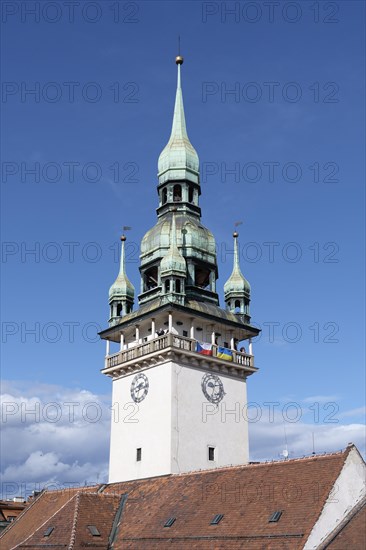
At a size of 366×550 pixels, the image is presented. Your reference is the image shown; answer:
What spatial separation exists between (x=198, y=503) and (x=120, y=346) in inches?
561

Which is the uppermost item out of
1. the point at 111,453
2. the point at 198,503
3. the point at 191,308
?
the point at 191,308

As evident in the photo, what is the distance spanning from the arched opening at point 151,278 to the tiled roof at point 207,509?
12.3 m

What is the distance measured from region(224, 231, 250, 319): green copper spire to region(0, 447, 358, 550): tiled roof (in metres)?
12.7

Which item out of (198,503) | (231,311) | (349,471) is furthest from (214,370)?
(349,471)

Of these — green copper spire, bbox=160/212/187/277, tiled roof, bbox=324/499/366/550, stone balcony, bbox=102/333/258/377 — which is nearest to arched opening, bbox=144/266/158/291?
green copper spire, bbox=160/212/187/277

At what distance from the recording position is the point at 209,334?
43906 mm

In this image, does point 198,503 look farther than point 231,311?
No

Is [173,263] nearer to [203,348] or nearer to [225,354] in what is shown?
[203,348]

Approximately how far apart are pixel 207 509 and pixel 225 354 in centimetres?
1220

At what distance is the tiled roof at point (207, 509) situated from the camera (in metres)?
28.2

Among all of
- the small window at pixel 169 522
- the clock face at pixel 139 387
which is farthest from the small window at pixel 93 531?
the clock face at pixel 139 387

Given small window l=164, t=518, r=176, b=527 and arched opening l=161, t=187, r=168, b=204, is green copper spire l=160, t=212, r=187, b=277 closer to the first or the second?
arched opening l=161, t=187, r=168, b=204

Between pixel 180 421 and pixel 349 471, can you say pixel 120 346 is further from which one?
pixel 349 471

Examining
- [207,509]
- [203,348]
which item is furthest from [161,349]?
[207,509]
